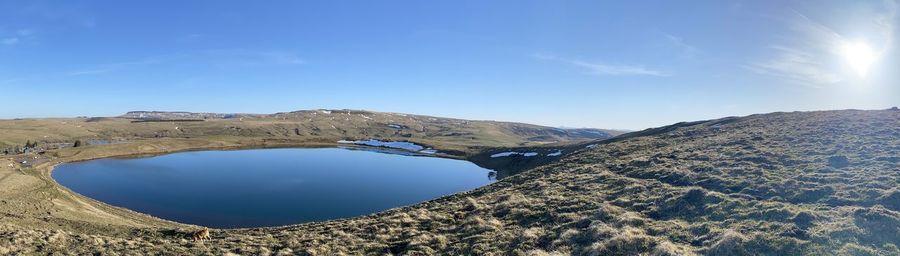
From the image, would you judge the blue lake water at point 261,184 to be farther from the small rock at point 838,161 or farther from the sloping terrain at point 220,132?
the small rock at point 838,161

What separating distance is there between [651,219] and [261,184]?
5300 cm

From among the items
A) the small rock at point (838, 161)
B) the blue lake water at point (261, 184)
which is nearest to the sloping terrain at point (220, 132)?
the blue lake water at point (261, 184)

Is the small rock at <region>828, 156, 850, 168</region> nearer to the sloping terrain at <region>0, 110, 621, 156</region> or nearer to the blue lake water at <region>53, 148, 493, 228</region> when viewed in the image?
the blue lake water at <region>53, 148, 493, 228</region>

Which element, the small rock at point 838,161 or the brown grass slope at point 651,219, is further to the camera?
the small rock at point 838,161

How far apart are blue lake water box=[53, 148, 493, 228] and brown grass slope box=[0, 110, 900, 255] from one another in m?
17.1

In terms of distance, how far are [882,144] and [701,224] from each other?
23.2 meters

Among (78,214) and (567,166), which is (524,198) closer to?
(567,166)

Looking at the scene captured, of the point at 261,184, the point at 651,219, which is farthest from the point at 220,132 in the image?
the point at 651,219

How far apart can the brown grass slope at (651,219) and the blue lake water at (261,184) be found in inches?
675

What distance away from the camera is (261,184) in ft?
195

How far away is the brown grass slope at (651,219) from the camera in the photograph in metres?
14.7

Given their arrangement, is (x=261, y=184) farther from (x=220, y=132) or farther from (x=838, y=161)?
(x=220, y=132)

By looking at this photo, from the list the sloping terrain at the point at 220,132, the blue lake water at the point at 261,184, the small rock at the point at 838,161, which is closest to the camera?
the small rock at the point at 838,161

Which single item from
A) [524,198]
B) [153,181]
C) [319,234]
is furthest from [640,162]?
[153,181]
